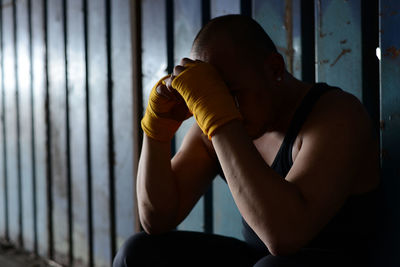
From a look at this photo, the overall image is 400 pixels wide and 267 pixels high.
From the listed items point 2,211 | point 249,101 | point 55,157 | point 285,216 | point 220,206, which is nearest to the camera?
point 285,216

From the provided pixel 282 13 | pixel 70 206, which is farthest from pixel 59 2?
pixel 282 13

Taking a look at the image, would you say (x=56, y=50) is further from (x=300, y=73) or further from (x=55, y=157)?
(x=300, y=73)

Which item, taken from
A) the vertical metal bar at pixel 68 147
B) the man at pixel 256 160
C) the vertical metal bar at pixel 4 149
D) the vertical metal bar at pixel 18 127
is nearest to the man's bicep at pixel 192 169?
the man at pixel 256 160

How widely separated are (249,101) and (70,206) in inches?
85.3

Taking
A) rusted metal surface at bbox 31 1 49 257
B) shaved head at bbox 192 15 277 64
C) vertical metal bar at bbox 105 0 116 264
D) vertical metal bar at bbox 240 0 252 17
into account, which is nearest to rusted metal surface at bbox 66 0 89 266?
vertical metal bar at bbox 105 0 116 264

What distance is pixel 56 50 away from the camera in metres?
3.14

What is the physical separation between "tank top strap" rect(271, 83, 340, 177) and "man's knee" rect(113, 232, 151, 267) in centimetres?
56

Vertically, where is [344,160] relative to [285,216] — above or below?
above

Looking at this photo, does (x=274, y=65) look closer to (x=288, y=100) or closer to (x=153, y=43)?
(x=288, y=100)

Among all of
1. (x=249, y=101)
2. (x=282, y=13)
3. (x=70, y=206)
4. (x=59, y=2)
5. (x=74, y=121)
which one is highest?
(x=59, y=2)

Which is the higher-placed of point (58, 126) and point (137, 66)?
point (137, 66)

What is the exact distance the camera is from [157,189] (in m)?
1.62

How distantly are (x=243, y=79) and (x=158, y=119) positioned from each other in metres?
0.39

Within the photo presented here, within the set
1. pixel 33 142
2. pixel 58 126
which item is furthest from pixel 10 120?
pixel 58 126
